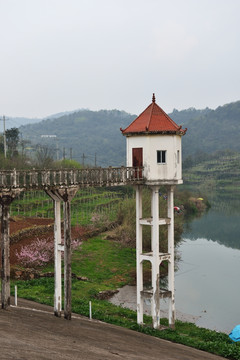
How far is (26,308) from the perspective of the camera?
2497 centimetres

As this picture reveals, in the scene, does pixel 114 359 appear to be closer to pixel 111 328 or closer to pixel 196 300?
pixel 111 328

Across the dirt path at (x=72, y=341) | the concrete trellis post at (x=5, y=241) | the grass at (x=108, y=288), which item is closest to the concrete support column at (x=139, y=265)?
the grass at (x=108, y=288)

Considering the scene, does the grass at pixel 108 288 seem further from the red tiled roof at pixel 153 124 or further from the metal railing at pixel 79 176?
the red tiled roof at pixel 153 124

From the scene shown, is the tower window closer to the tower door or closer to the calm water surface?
the tower door

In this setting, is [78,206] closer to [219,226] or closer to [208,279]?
[219,226]

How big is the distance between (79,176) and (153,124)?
5.15 meters

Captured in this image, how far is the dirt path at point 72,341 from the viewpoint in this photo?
1844 cm

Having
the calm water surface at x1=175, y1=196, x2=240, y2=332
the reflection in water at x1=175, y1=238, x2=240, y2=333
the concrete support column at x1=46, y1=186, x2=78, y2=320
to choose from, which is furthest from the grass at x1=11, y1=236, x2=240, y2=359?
the calm water surface at x1=175, y1=196, x2=240, y2=332

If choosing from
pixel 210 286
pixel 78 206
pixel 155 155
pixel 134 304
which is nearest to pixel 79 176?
pixel 155 155

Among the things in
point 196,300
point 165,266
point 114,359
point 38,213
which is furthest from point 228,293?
point 38,213

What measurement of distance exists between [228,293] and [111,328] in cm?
1770

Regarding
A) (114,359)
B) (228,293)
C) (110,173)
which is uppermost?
(110,173)

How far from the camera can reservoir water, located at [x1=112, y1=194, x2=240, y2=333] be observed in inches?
1309

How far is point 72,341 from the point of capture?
20.3 metres
